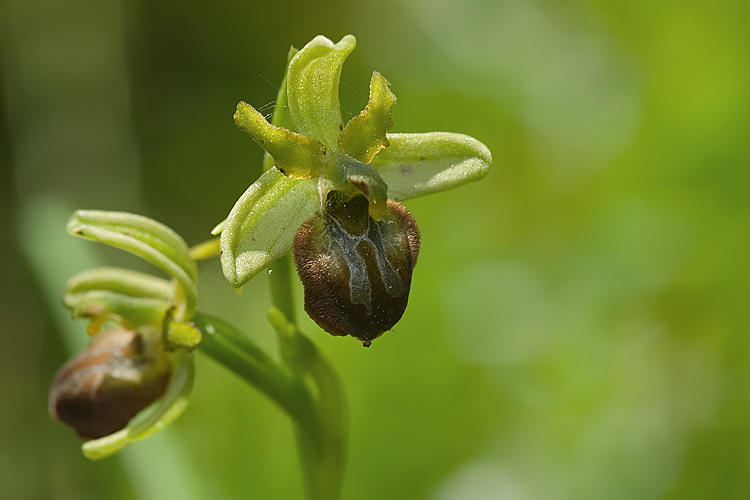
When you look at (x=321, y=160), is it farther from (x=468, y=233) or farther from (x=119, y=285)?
(x=468, y=233)

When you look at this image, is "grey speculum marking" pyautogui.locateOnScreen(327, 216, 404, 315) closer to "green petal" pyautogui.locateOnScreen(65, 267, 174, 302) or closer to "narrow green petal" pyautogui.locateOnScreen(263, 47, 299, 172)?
"narrow green petal" pyautogui.locateOnScreen(263, 47, 299, 172)

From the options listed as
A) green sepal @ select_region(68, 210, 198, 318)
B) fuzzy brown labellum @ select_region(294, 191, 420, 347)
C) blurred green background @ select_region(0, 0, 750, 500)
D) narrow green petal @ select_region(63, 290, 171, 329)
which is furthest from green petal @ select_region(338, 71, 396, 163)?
blurred green background @ select_region(0, 0, 750, 500)

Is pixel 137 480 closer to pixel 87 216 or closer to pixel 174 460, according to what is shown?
pixel 174 460

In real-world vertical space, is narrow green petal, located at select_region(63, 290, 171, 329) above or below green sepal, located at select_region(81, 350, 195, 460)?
above

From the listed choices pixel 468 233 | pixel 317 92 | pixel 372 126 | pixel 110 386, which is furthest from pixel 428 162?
pixel 468 233

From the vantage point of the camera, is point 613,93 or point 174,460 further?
point 613,93

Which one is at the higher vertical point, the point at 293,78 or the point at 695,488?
the point at 293,78

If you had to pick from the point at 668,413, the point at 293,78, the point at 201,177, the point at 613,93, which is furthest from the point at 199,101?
the point at 293,78

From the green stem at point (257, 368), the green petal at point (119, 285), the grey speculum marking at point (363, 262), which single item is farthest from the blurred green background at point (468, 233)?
the grey speculum marking at point (363, 262)
